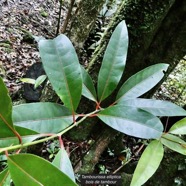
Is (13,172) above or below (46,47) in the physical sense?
below

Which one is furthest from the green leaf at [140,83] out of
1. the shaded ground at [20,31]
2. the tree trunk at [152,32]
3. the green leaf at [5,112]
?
the shaded ground at [20,31]

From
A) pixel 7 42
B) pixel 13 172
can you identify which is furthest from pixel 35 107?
pixel 7 42

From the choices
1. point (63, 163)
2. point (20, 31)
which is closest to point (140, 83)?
point (63, 163)

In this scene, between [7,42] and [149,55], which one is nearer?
[149,55]

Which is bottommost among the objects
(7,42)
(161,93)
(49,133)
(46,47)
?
(7,42)

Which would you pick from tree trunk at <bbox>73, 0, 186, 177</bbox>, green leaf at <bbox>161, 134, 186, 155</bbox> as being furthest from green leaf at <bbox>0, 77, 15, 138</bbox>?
tree trunk at <bbox>73, 0, 186, 177</bbox>

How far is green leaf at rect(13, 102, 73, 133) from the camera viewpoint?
0.54 metres

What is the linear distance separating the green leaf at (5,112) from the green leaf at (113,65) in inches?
11.0

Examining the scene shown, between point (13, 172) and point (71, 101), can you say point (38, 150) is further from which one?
point (13, 172)

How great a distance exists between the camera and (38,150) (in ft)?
4.99

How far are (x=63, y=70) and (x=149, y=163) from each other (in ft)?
0.97

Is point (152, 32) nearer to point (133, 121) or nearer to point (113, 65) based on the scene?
point (113, 65)

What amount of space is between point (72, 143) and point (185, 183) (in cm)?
59

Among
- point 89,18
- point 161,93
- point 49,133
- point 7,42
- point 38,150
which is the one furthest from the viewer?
point 7,42
